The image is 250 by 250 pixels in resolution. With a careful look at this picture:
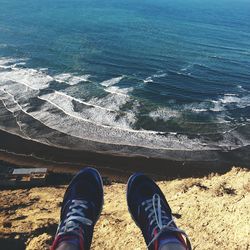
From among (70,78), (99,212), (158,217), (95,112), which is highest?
(158,217)

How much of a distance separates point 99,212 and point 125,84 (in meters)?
34.4

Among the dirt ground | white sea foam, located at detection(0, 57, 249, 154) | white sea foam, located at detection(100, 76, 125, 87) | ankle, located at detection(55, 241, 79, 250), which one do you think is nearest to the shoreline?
white sea foam, located at detection(0, 57, 249, 154)

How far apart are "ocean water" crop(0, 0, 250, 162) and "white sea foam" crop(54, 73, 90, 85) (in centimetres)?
11

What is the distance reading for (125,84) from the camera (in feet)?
136

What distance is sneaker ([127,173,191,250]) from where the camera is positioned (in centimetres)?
612

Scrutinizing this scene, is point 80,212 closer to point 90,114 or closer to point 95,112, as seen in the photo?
point 90,114

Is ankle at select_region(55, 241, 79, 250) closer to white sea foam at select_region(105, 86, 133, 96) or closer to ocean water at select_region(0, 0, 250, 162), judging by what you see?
ocean water at select_region(0, 0, 250, 162)

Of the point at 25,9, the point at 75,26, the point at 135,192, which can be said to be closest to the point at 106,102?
the point at 135,192

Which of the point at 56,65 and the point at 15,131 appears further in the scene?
the point at 56,65

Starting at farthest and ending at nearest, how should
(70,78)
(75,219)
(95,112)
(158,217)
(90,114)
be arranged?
(70,78) → (95,112) → (90,114) → (158,217) → (75,219)

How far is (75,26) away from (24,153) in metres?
44.4

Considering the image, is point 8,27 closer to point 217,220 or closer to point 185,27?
point 185,27

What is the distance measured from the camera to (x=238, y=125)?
34062 mm

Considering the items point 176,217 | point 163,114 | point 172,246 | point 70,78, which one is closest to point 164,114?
point 163,114
